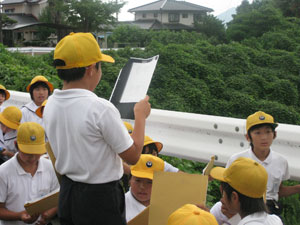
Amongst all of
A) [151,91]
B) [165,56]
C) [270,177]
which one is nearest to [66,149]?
[270,177]

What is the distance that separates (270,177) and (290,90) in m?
9.99

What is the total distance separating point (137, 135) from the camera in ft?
6.84

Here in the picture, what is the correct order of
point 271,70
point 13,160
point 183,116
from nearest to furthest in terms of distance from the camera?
point 13,160 < point 183,116 < point 271,70

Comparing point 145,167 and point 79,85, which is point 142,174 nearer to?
point 145,167

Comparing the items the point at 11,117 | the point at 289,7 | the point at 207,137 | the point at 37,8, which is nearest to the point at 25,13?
the point at 37,8

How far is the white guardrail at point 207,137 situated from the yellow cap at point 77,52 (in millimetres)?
1786

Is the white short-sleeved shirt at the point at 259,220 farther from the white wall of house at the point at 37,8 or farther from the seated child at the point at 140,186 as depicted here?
the white wall of house at the point at 37,8

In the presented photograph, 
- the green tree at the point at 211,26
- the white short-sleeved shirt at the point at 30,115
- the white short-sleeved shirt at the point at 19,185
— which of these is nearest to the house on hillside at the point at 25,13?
the green tree at the point at 211,26

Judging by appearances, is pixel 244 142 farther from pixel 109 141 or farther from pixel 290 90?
pixel 290 90

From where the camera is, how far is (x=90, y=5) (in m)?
30.6

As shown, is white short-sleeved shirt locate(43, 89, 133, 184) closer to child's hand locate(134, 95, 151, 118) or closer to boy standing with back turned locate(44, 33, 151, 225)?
boy standing with back turned locate(44, 33, 151, 225)

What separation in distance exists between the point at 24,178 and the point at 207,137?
5.30 ft

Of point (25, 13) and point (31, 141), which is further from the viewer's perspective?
point (25, 13)

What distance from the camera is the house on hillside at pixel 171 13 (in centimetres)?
5094
